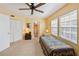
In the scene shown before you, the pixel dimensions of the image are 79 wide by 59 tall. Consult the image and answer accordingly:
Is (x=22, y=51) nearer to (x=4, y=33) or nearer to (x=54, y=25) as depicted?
(x=4, y=33)

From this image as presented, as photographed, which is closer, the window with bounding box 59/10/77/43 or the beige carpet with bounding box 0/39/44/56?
the window with bounding box 59/10/77/43

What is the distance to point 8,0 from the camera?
1.79m

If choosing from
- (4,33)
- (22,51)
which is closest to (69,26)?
(22,51)

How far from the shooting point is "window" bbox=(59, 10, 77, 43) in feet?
11.8

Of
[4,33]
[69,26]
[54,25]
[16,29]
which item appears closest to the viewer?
[69,26]

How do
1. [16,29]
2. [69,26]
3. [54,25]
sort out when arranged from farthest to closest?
[16,29], [54,25], [69,26]

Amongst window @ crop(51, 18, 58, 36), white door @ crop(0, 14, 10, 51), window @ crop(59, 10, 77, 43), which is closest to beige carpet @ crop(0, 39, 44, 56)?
white door @ crop(0, 14, 10, 51)

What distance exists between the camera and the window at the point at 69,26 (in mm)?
3600

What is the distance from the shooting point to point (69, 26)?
4.00 m

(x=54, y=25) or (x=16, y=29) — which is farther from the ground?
(x=54, y=25)

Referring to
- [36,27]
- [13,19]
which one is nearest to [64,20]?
[36,27]

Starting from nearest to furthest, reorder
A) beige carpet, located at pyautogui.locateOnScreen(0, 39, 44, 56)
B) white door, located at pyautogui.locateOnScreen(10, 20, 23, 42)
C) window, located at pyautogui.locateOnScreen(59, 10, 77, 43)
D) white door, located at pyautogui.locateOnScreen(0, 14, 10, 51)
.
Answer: window, located at pyautogui.locateOnScreen(59, 10, 77, 43), beige carpet, located at pyautogui.locateOnScreen(0, 39, 44, 56), white door, located at pyautogui.locateOnScreen(0, 14, 10, 51), white door, located at pyautogui.locateOnScreen(10, 20, 23, 42)

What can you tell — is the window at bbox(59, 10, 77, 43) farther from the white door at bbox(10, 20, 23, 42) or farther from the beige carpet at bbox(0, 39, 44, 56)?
the white door at bbox(10, 20, 23, 42)

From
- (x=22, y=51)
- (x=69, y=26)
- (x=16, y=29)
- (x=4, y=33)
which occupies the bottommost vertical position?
(x=22, y=51)
